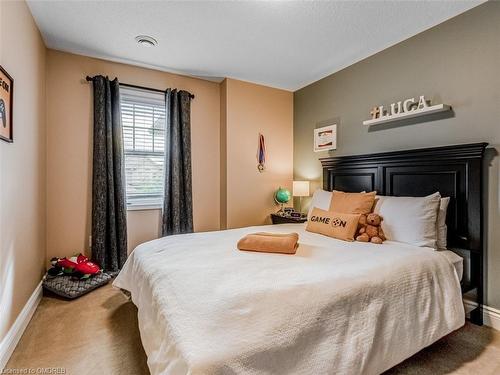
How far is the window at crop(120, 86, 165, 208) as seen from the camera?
130 inches

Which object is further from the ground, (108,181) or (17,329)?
(108,181)

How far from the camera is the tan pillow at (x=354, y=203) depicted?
8.02ft

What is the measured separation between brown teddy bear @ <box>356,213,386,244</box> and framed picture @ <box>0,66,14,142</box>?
268 cm

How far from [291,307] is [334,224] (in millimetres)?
1360

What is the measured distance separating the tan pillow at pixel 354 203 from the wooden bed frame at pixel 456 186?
0.38 metres

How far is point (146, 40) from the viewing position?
269cm

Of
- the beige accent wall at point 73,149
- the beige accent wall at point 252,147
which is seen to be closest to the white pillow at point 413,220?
the beige accent wall at point 252,147

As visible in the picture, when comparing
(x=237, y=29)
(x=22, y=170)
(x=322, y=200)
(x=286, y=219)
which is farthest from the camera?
(x=286, y=219)

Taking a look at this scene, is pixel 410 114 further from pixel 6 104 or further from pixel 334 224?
pixel 6 104

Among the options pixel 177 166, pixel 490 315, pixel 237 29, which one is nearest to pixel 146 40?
pixel 237 29

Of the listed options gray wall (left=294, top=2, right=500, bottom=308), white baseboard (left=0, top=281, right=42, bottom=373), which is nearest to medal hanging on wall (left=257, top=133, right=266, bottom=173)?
gray wall (left=294, top=2, right=500, bottom=308)

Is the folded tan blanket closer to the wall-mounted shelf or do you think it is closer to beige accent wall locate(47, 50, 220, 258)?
the wall-mounted shelf

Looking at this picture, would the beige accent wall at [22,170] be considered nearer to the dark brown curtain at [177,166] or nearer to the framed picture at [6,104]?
the framed picture at [6,104]

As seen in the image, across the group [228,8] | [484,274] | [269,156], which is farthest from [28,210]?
[484,274]
